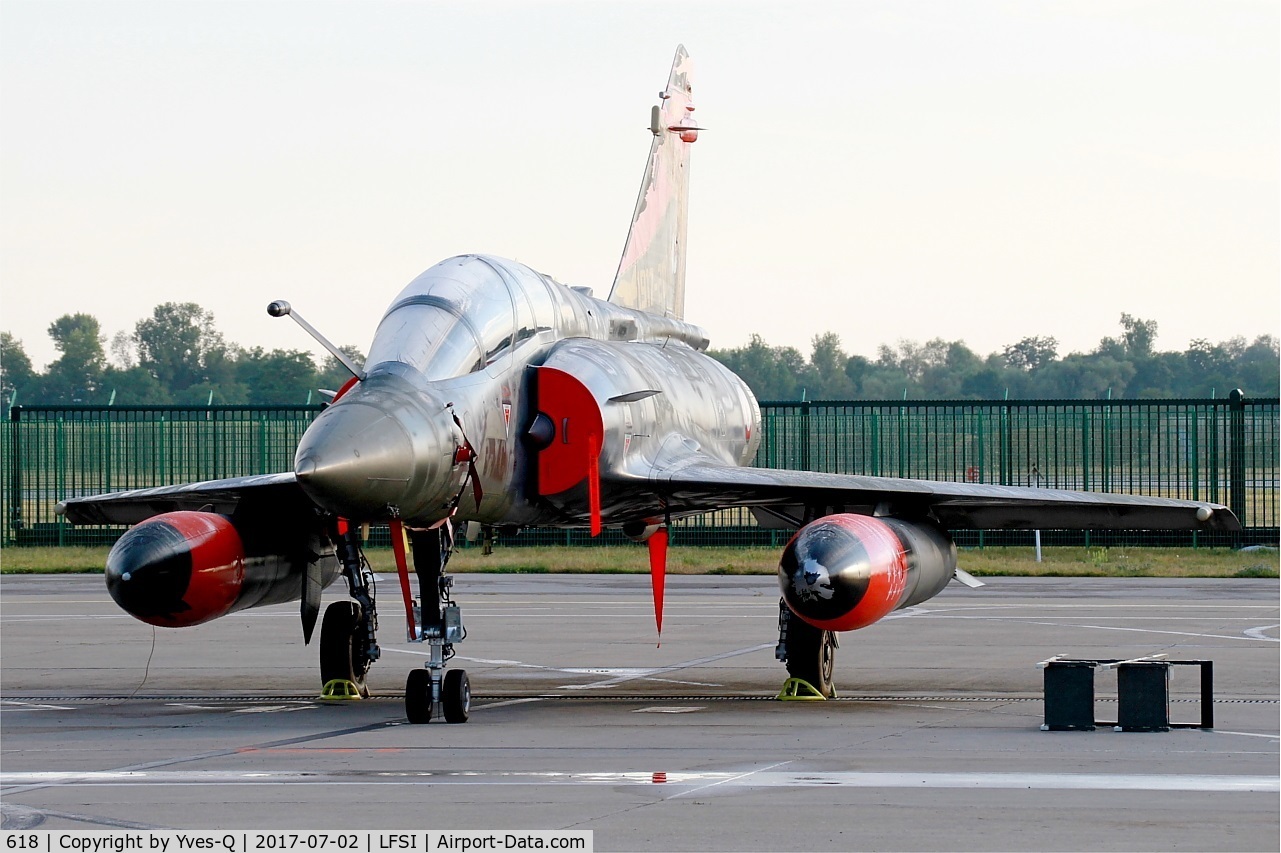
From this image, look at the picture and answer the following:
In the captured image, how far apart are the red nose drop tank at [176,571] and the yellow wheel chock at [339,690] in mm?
1339

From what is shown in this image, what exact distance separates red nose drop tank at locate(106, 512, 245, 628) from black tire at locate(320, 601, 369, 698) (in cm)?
121

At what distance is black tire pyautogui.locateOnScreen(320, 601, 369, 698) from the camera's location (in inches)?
571

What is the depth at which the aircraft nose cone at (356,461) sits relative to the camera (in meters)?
10.3

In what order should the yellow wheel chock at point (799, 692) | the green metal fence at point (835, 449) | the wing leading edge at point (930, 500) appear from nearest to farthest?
1. the wing leading edge at point (930, 500)
2. the yellow wheel chock at point (799, 692)
3. the green metal fence at point (835, 449)

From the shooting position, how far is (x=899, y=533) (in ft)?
42.7

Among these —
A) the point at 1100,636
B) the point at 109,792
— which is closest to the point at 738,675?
the point at 1100,636

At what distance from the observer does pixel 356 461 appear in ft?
33.9

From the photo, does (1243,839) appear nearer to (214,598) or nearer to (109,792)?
(109,792)

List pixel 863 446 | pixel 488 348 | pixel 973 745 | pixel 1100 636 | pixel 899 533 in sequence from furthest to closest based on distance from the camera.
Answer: pixel 863 446, pixel 1100 636, pixel 899 533, pixel 488 348, pixel 973 745

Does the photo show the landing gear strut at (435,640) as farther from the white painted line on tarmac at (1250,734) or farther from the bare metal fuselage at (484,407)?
the white painted line on tarmac at (1250,734)

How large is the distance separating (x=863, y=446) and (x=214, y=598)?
2284cm

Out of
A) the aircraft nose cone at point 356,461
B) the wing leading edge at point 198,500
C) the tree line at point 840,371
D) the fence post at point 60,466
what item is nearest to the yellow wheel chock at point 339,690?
the wing leading edge at point 198,500

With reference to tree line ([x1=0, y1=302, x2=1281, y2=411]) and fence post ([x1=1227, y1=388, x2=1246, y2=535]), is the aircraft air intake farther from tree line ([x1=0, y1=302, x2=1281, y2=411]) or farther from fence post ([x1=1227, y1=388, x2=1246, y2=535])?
tree line ([x1=0, y1=302, x2=1281, y2=411])
